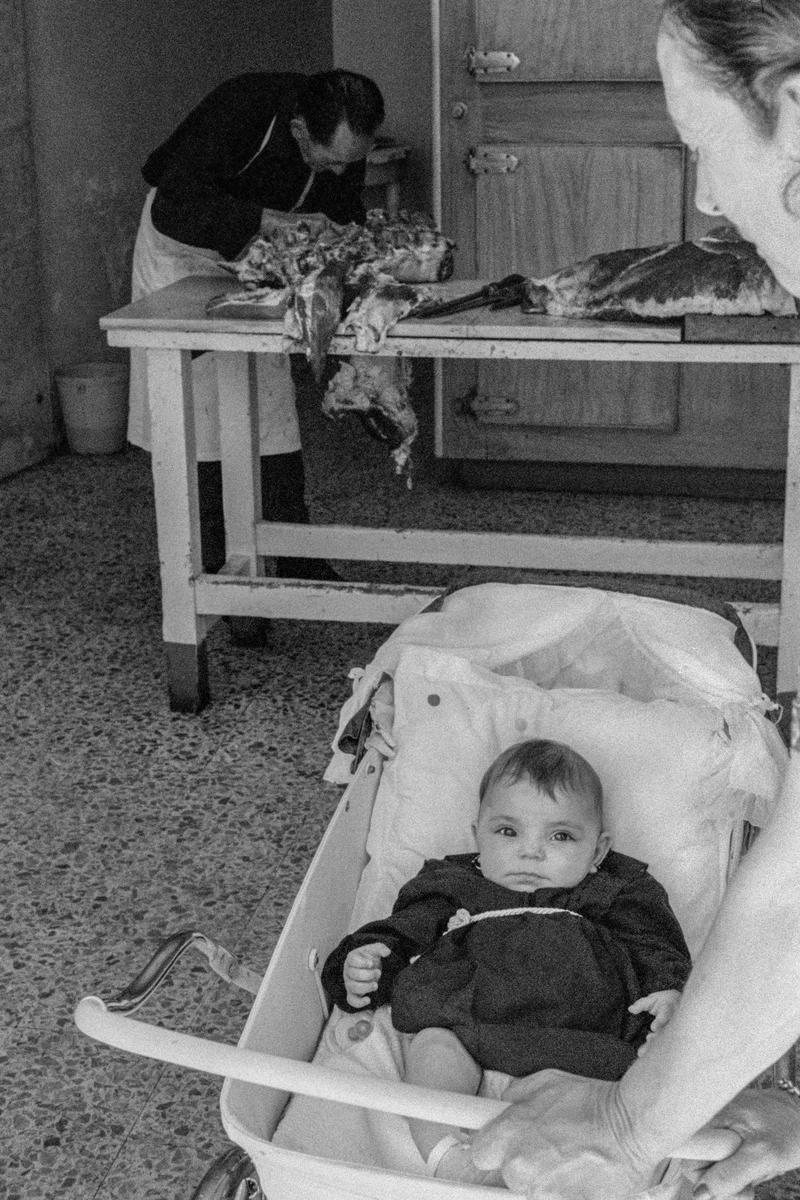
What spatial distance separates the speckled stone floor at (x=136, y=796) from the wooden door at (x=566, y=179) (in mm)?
320

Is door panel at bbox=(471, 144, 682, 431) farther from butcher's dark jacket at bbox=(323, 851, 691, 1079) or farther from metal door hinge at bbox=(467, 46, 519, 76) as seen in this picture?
butcher's dark jacket at bbox=(323, 851, 691, 1079)

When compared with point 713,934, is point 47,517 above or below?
below

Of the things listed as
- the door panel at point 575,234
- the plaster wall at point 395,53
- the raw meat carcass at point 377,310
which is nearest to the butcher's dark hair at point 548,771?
the raw meat carcass at point 377,310

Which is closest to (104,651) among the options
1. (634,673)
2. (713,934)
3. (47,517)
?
(47,517)

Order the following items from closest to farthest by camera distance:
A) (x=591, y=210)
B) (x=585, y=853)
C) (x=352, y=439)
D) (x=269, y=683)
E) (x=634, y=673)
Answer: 1. (x=585, y=853)
2. (x=634, y=673)
3. (x=269, y=683)
4. (x=591, y=210)
5. (x=352, y=439)

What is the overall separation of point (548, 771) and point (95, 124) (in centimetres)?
451

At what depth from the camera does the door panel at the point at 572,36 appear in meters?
4.54

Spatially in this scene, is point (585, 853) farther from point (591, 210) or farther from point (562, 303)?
point (591, 210)

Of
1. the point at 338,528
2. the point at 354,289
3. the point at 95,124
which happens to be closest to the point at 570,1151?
the point at 354,289

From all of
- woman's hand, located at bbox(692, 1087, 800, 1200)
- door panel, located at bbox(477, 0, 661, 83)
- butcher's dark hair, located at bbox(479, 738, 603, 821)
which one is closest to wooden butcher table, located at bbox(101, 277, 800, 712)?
butcher's dark hair, located at bbox(479, 738, 603, 821)

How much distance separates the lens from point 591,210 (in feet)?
15.5

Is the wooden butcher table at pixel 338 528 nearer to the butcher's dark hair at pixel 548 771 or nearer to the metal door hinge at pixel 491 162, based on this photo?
the butcher's dark hair at pixel 548 771

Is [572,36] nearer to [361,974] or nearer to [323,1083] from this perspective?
[361,974]

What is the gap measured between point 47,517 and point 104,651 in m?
1.29
